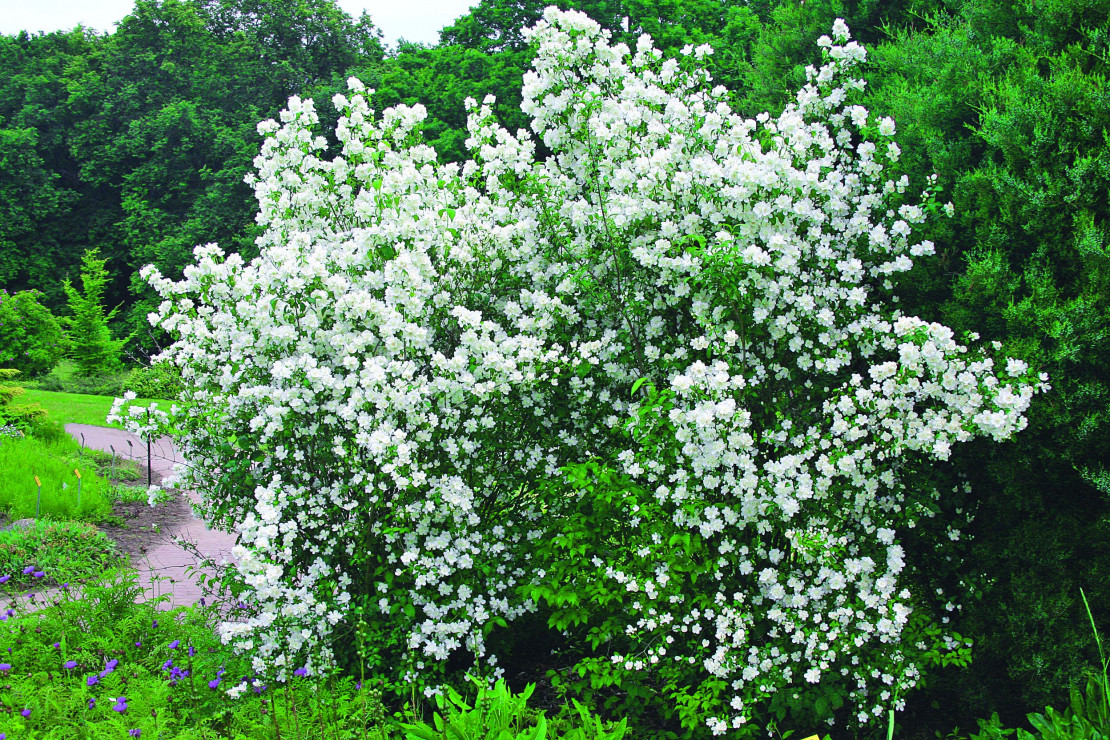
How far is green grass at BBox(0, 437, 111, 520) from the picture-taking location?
8.45 meters

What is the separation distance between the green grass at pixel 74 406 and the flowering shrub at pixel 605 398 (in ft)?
40.4

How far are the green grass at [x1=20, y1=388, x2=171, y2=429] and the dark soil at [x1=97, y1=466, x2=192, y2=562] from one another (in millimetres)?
5493

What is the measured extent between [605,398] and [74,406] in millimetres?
16781

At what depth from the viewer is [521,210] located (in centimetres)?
489

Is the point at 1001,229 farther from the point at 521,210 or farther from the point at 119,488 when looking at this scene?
the point at 119,488

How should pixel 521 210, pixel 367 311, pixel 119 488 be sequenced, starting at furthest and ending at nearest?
1. pixel 119 488
2. pixel 521 210
3. pixel 367 311

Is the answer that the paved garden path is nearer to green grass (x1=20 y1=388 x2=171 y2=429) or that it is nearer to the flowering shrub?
the flowering shrub

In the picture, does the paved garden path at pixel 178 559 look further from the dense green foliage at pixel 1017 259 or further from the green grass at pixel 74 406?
the dense green foliage at pixel 1017 259

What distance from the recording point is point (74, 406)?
17.0 meters

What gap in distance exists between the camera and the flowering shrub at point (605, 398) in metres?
3.56

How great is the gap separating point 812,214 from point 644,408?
55.3 inches

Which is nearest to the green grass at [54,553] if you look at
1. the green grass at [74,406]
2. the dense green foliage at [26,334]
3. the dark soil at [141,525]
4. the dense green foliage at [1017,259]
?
the dark soil at [141,525]

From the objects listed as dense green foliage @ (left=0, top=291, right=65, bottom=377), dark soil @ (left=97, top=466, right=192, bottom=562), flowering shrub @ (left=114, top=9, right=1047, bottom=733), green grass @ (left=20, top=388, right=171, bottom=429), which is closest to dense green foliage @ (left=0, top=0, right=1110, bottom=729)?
flowering shrub @ (left=114, top=9, right=1047, bottom=733)

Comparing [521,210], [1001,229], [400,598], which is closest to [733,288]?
[1001,229]
